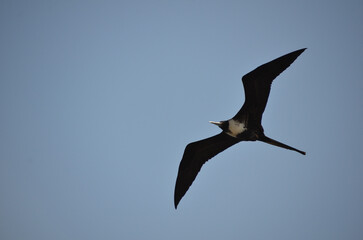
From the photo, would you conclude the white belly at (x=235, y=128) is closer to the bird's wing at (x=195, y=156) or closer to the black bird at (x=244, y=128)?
the black bird at (x=244, y=128)

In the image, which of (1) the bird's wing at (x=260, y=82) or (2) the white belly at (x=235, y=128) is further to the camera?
(2) the white belly at (x=235, y=128)

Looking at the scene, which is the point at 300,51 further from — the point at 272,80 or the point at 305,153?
the point at 305,153

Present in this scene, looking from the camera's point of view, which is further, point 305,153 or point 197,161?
point 197,161

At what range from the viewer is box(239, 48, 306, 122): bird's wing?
5.43 m

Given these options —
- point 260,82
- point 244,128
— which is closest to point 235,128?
point 244,128

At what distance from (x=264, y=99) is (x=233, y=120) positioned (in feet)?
2.35

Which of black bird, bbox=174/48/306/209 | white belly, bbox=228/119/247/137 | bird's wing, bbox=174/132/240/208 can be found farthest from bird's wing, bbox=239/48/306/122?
bird's wing, bbox=174/132/240/208

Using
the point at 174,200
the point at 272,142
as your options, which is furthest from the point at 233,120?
the point at 174,200

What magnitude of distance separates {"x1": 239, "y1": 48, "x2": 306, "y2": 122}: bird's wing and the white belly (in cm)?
20

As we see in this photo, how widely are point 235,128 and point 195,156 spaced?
122cm

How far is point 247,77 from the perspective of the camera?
5664 mm

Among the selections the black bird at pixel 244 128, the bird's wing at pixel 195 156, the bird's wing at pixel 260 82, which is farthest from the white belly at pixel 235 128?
the bird's wing at pixel 195 156

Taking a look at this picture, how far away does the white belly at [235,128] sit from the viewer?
596cm

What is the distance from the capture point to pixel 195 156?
6.75m
